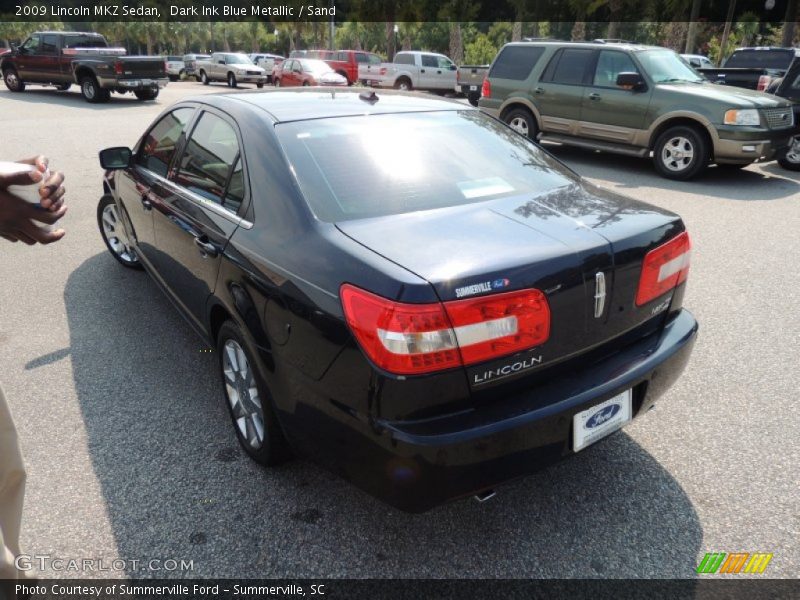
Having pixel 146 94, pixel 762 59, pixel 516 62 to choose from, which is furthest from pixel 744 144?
pixel 146 94

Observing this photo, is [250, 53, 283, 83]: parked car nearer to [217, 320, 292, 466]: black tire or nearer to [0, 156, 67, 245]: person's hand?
[217, 320, 292, 466]: black tire

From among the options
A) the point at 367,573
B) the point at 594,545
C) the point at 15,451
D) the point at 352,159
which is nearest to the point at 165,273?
the point at 352,159

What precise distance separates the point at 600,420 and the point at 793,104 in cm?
942

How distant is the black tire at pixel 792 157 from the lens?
9430mm

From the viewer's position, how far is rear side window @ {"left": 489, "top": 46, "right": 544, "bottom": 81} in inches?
408

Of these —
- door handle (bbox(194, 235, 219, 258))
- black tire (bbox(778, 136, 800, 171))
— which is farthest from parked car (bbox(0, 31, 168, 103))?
door handle (bbox(194, 235, 219, 258))

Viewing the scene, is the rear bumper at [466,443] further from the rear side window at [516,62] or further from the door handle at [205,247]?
the rear side window at [516,62]

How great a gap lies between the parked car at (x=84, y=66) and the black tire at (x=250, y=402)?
57.2ft

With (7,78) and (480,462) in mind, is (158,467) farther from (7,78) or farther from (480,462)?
(7,78)

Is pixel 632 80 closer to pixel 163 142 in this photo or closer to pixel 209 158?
pixel 163 142

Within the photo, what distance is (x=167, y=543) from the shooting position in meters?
2.35

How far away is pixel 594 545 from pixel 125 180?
12.8 feet

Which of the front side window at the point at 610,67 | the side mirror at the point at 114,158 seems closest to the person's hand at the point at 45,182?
the side mirror at the point at 114,158

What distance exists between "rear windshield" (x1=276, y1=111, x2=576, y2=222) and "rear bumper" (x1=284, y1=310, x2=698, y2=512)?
2.90 feet
